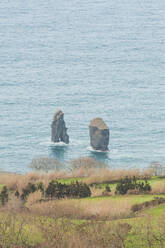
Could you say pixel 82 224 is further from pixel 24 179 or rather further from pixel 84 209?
pixel 24 179

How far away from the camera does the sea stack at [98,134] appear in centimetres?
14062

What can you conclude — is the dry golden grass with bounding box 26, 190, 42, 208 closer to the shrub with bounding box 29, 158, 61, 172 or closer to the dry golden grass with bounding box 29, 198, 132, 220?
the dry golden grass with bounding box 29, 198, 132, 220

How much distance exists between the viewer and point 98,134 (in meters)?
143

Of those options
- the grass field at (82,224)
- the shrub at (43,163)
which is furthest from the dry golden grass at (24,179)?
the shrub at (43,163)

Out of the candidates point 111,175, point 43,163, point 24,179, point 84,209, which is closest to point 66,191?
point 84,209

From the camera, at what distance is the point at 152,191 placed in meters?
26.2

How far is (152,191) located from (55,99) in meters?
150

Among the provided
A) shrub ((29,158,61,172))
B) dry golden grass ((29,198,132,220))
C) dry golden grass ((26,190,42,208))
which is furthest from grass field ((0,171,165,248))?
shrub ((29,158,61,172))

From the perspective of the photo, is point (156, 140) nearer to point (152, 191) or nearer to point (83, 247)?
point (152, 191)

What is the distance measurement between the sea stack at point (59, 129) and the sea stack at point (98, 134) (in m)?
6.32

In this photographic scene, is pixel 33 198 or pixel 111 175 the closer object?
pixel 33 198

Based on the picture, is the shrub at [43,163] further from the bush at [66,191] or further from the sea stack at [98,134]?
the bush at [66,191]

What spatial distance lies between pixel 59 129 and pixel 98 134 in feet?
32.4

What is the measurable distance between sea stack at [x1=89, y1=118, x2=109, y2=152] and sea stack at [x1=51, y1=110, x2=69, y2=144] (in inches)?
249
